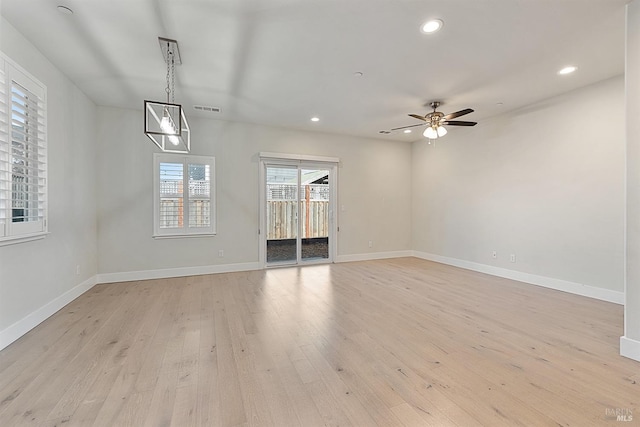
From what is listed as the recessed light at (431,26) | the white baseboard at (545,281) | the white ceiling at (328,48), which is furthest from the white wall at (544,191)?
the recessed light at (431,26)

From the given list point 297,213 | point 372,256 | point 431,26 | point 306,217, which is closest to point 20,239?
point 297,213

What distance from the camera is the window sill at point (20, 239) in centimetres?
235

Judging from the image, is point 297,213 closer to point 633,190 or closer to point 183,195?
point 183,195

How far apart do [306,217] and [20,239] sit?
4.18m

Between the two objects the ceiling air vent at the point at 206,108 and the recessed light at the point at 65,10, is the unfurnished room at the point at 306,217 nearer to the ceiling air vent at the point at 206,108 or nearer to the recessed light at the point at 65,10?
the recessed light at the point at 65,10

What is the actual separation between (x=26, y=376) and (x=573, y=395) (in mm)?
3845

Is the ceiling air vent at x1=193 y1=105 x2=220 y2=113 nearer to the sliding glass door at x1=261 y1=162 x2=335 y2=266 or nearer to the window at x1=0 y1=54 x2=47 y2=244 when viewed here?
the sliding glass door at x1=261 y1=162 x2=335 y2=266

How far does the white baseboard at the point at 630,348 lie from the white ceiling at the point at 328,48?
2.78 meters

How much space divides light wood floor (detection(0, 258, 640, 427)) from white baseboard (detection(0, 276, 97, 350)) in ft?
0.33

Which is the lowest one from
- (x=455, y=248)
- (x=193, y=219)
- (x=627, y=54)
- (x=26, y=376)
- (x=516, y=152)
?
(x=26, y=376)

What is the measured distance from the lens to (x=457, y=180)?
222 inches

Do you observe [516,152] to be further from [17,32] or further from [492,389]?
[17,32]

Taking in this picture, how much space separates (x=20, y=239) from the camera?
2557 mm

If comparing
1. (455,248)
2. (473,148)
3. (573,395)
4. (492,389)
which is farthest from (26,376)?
(473,148)
